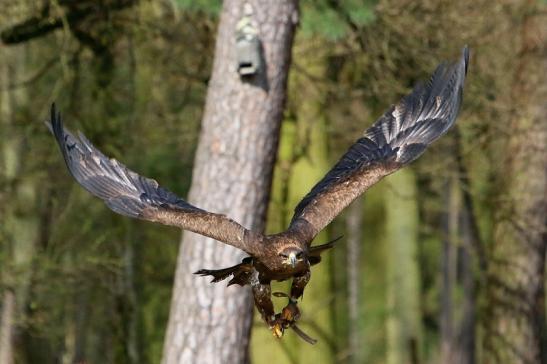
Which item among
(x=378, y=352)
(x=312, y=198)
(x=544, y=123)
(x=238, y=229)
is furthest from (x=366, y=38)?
(x=378, y=352)

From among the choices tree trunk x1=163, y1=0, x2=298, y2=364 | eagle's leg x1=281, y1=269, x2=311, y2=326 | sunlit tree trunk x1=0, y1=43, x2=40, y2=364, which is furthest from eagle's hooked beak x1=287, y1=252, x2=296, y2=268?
sunlit tree trunk x1=0, y1=43, x2=40, y2=364

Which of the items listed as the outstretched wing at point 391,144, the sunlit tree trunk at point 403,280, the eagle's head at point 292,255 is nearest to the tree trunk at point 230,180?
the outstretched wing at point 391,144

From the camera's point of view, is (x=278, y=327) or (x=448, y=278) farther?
(x=448, y=278)

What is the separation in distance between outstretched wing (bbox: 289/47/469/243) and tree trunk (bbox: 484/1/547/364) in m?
4.54

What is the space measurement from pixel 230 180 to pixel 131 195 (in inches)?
61.0

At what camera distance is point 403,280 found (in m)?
18.1

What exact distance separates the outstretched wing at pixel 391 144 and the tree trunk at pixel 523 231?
4.54 meters

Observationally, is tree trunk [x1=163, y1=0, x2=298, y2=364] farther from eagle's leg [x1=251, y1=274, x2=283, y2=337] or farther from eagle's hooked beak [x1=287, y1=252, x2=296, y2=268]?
eagle's hooked beak [x1=287, y1=252, x2=296, y2=268]

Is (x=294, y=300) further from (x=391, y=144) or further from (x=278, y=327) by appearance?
(x=391, y=144)

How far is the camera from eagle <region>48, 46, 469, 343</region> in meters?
6.98

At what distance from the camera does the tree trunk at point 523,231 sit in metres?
13.0

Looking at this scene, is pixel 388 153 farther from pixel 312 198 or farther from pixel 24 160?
pixel 24 160

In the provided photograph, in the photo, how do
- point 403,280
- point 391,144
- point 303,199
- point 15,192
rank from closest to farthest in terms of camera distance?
point 303,199 < point 391,144 < point 15,192 < point 403,280

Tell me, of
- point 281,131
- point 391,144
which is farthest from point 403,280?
point 391,144
